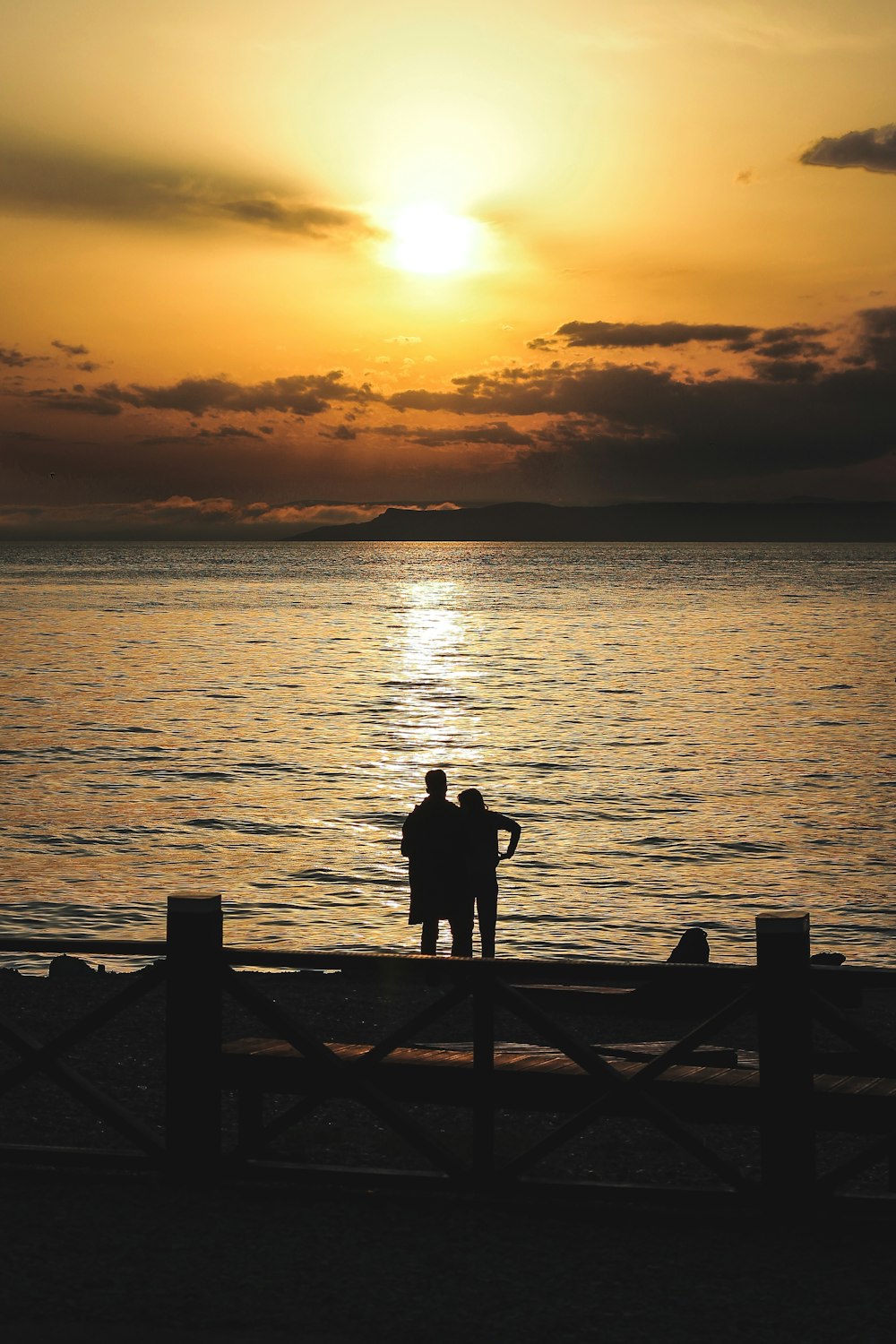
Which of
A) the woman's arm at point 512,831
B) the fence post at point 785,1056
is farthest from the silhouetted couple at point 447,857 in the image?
the fence post at point 785,1056

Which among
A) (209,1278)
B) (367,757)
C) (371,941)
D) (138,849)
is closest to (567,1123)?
(209,1278)

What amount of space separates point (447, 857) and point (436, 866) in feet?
0.49

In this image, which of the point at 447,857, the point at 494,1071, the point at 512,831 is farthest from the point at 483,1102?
the point at 512,831

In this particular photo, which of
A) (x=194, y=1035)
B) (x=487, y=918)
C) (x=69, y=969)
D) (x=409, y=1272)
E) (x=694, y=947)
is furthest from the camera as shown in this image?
(x=69, y=969)

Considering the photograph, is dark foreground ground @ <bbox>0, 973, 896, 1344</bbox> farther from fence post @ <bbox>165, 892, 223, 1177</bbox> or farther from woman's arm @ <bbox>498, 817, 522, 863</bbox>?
woman's arm @ <bbox>498, 817, 522, 863</bbox>

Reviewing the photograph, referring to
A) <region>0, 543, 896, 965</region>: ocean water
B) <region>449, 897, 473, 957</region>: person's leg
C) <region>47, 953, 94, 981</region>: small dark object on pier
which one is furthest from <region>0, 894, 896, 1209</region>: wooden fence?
<region>0, 543, 896, 965</region>: ocean water

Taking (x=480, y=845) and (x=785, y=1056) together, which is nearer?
(x=785, y=1056)

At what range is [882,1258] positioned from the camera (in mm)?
6734

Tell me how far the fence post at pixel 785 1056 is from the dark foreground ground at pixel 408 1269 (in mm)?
253

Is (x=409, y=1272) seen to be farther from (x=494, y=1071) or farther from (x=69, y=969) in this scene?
(x=69, y=969)

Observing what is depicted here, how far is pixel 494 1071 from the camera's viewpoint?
7840 millimetres

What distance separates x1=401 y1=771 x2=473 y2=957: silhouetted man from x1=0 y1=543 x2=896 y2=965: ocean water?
6040 millimetres

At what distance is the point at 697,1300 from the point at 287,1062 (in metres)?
2.79

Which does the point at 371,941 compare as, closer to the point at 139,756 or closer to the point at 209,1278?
the point at 209,1278
